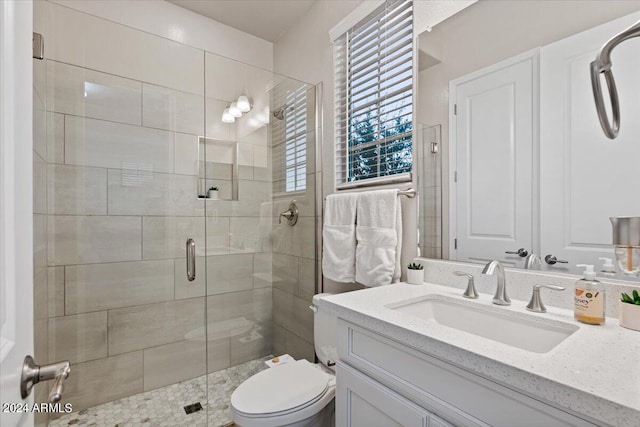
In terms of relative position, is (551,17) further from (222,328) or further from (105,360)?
Answer: (105,360)

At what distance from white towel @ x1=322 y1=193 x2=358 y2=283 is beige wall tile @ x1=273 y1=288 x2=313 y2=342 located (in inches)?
19.6

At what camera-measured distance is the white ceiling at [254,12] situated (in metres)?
2.13

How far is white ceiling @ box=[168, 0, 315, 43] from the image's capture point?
2133 millimetres

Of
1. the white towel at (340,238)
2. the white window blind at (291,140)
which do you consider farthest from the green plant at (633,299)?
the white window blind at (291,140)

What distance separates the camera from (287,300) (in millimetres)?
2191

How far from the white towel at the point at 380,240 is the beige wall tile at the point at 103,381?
1.50 meters

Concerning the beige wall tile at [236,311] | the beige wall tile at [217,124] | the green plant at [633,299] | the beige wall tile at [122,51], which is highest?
the beige wall tile at [122,51]

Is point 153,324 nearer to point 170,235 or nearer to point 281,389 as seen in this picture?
point 170,235

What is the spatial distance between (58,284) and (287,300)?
4.31 feet

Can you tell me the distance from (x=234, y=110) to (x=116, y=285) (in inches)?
51.5

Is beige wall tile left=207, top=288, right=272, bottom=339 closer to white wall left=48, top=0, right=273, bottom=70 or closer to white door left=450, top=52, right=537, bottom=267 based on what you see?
white door left=450, top=52, right=537, bottom=267

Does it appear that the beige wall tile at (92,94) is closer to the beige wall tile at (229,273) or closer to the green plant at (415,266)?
the beige wall tile at (229,273)

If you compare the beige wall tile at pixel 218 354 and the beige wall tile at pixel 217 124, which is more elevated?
the beige wall tile at pixel 217 124

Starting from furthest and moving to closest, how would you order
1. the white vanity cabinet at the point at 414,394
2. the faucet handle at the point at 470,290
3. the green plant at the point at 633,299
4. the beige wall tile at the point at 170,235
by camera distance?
1. the beige wall tile at the point at 170,235
2. the faucet handle at the point at 470,290
3. the green plant at the point at 633,299
4. the white vanity cabinet at the point at 414,394
